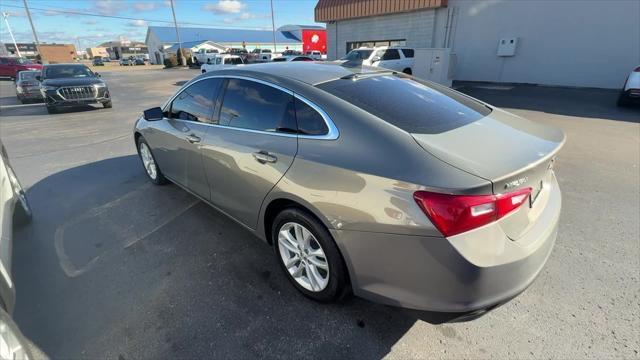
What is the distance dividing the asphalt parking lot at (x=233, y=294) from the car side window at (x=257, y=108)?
1200mm

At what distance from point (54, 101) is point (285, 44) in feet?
191

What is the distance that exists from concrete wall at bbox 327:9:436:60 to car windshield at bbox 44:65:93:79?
15.5 metres

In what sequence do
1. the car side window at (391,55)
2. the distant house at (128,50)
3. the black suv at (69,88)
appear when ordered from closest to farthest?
the black suv at (69,88)
the car side window at (391,55)
the distant house at (128,50)

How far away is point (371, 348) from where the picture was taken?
6.84ft

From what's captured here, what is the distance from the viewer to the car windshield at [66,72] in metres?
11.4

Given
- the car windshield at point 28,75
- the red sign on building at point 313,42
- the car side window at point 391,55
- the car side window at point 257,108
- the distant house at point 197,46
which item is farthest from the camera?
the distant house at point 197,46

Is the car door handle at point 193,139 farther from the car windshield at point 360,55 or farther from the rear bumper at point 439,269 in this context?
the car windshield at point 360,55

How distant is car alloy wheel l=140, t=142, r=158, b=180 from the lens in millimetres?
4480

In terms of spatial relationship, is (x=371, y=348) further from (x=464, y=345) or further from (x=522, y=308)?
(x=522, y=308)

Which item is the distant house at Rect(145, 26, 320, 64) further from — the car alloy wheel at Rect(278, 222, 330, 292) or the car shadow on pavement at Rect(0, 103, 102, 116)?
the car alloy wheel at Rect(278, 222, 330, 292)

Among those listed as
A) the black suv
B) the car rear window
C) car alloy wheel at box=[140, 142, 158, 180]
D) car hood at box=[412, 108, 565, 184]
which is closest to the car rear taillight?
car hood at box=[412, 108, 565, 184]

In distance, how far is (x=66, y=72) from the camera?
38.2 ft

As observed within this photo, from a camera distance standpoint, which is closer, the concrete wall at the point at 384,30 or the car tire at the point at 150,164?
the car tire at the point at 150,164

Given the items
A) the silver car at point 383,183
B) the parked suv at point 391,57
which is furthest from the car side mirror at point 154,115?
the parked suv at point 391,57
